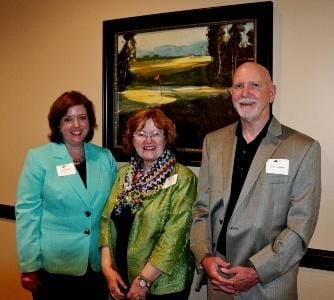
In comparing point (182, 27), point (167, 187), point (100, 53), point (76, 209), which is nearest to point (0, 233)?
point (76, 209)

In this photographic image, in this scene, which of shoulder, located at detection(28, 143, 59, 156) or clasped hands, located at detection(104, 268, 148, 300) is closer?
clasped hands, located at detection(104, 268, 148, 300)

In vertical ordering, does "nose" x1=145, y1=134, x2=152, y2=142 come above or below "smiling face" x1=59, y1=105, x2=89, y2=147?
below

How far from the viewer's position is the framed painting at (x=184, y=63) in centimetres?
220

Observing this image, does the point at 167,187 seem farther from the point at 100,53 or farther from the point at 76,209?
the point at 100,53

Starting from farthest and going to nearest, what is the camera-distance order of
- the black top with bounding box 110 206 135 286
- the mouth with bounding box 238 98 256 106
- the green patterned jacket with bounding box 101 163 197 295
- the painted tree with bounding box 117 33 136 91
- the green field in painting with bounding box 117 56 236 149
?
the painted tree with bounding box 117 33 136 91 → the green field in painting with bounding box 117 56 236 149 → the black top with bounding box 110 206 135 286 → the green patterned jacket with bounding box 101 163 197 295 → the mouth with bounding box 238 98 256 106

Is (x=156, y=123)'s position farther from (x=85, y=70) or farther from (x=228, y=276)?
(x=85, y=70)

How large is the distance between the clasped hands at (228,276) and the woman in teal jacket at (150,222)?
20 centimetres

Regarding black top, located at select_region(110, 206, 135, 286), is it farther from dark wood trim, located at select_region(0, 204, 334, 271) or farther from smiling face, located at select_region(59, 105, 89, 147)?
dark wood trim, located at select_region(0, 204, 334, 271)

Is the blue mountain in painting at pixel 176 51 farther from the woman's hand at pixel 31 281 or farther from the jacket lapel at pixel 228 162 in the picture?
the woman's hand at pixel 31 281

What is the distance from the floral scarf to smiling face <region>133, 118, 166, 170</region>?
1.6 inches

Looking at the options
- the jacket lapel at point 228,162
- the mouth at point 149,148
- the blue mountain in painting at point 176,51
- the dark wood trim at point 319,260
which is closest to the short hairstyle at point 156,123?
the mouth at point 149,148

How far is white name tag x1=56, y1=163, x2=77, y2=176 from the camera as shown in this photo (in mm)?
2211

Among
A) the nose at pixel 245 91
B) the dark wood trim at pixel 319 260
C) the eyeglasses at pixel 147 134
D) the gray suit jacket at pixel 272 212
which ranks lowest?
the dark wood trim at pixel 319 260

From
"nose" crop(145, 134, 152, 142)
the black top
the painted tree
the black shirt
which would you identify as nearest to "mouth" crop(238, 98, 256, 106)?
the black shirt
